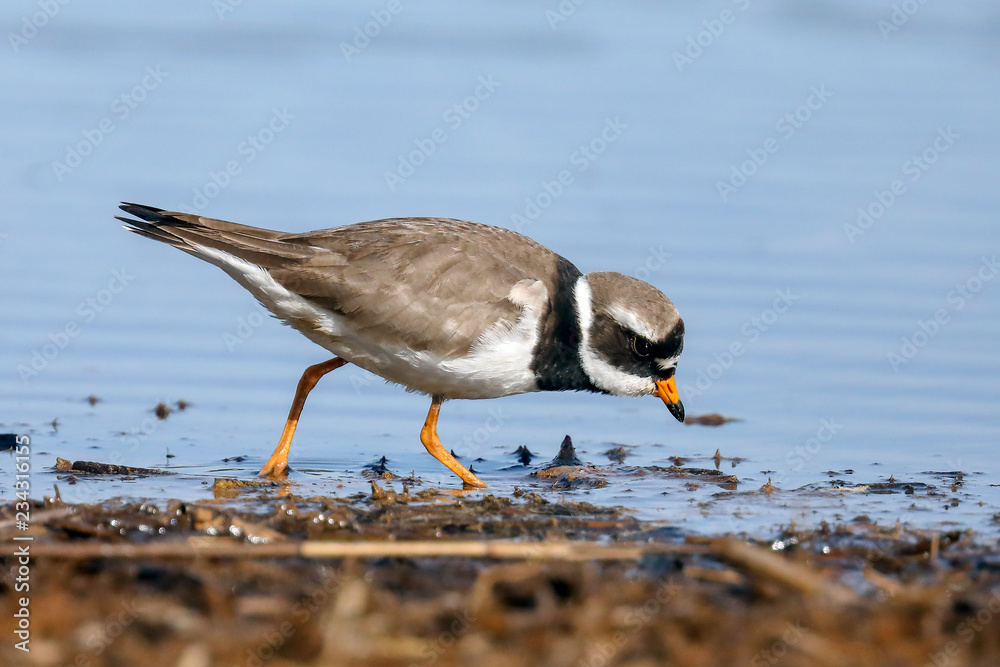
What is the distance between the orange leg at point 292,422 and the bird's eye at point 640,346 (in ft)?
6.84

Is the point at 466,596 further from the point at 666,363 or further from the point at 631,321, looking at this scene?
the point at 666,363

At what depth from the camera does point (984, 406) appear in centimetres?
1041

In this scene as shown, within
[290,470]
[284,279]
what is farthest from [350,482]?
[284,279]

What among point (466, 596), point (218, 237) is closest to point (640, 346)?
point (218, 237)

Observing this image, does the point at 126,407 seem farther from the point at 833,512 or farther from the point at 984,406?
the point at 984,406

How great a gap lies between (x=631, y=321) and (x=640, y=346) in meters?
0.23

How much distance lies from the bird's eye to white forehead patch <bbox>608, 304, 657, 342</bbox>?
0.05m

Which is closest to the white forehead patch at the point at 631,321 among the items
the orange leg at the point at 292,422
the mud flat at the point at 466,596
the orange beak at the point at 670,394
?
the orange beak at the point at 670,394

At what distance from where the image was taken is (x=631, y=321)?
356 inches

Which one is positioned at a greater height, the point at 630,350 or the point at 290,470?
the point at 630,350

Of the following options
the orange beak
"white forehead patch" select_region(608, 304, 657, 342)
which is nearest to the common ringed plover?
"white forehead patch" select_region(608, 304, 657, 342)

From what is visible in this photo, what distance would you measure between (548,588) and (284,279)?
155 inches

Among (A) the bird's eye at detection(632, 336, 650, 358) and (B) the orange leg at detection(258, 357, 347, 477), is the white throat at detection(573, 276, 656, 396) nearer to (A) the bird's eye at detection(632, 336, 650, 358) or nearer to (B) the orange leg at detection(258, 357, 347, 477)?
(A) the bird's eye at detection(632, 336, 650, 358)

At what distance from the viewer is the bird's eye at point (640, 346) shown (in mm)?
9117
